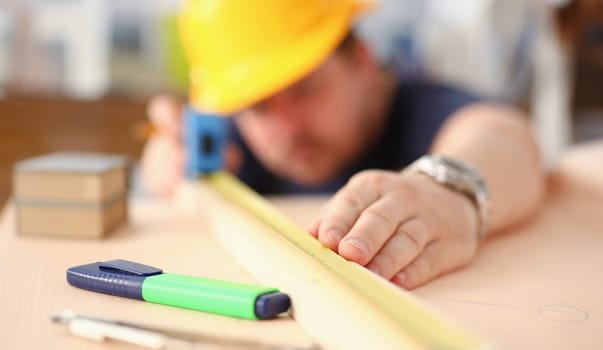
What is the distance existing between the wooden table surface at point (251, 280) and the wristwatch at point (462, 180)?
38 mm

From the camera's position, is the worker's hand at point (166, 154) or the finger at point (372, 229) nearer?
the finger at point (372, 229)

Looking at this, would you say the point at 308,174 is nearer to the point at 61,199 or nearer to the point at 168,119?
the point at 168,119

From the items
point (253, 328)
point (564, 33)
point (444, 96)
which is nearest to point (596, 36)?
point (564, 33)

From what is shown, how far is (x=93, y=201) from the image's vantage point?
708mm

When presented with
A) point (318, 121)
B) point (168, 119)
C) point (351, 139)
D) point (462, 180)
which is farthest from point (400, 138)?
point (462, 180)

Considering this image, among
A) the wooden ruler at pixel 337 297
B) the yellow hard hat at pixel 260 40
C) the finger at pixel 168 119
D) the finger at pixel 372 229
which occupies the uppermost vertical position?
the yellow hard hat at pixel 260 40

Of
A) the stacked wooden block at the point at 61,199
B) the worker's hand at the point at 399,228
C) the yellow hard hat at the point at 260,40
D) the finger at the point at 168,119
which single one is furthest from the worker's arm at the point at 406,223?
the finger at the point at 168,119

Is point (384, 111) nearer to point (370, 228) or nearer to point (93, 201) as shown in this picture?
point (93, 201)

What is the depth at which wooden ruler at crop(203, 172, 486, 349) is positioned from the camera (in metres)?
0.33

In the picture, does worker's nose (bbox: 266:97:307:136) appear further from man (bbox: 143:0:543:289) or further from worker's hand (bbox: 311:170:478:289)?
worker's hand (bbox: 311:170:478:289)

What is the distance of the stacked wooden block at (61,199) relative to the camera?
697 millimetres

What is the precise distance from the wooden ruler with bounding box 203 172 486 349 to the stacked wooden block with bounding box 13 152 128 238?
7.0 inches

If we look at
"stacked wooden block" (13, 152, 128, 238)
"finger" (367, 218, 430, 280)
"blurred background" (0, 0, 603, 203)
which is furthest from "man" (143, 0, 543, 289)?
"blurred background" (0, 0, 603, 203)

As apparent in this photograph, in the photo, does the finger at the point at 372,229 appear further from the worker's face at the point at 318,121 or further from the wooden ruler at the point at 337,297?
the worker's face at the point at 318,121
